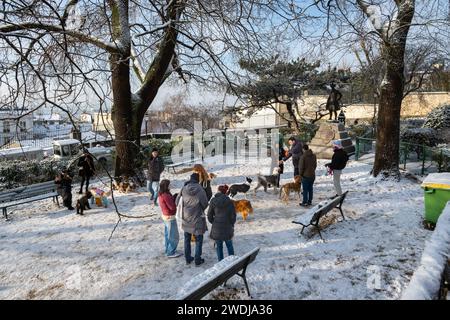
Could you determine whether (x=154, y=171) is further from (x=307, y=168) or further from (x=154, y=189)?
(x=307, y=168)

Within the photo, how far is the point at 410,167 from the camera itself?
12.1 meters

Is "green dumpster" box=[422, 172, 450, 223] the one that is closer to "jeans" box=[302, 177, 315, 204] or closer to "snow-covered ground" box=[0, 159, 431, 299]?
"snow-covered ground" box=[0, 159, 431, 299]

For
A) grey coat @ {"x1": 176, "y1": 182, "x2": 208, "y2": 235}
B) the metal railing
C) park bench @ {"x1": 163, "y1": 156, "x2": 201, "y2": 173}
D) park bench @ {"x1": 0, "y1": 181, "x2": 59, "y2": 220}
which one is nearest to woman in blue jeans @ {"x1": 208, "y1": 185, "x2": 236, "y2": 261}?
grey coat @ {"x1": 176, "y1": 182, "x2": 208, "y2": 235}

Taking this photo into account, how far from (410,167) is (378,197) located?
4.28 metres

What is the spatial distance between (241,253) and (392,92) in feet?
23.8

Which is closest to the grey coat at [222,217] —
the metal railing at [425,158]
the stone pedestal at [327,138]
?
the metal railing at [425,158]

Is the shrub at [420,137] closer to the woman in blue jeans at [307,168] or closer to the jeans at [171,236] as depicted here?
the woman in blue jeans at [307,168]

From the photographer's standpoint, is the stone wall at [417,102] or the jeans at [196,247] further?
the stone wall at [417,102]

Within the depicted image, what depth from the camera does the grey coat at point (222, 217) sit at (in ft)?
17.6

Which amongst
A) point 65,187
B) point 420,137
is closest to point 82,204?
point 65,187

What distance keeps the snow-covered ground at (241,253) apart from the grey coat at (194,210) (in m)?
0.65

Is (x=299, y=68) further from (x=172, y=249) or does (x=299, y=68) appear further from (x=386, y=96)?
(x=172, y=249)

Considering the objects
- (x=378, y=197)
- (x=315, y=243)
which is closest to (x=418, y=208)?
(x=378, y=197)

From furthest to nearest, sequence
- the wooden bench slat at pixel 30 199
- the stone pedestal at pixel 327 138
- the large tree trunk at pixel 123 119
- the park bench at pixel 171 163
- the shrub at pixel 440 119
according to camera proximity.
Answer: the shrub at pixel 440 119
the stone pedestal at pixel 327 138
the park bench at pixel 171 163
the large tree trunk at pixel 123 119
the wooden bench slat at pixel 30 199
